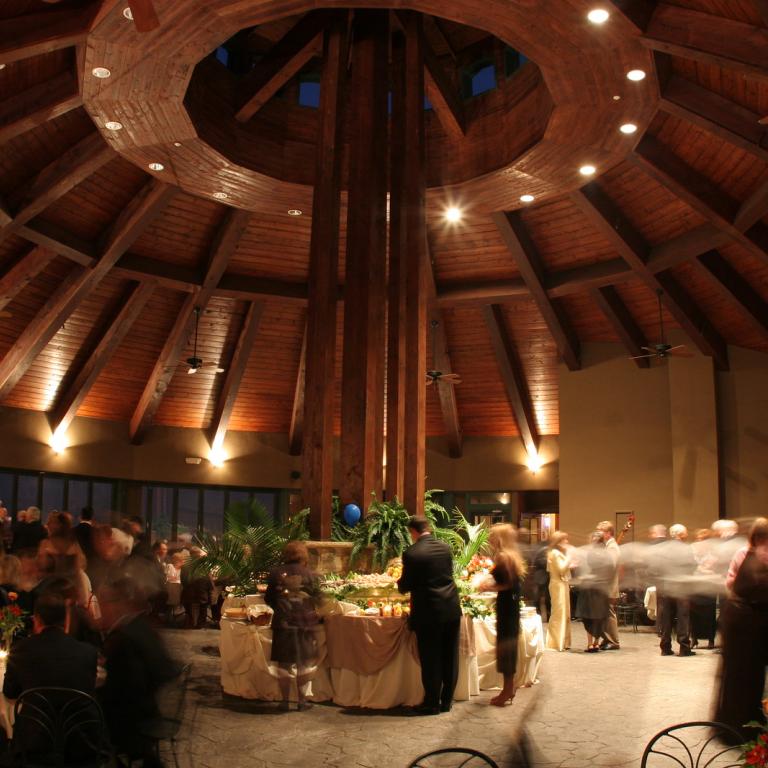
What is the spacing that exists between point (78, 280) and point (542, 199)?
7135 millimetres

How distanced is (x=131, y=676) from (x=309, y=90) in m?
10.5

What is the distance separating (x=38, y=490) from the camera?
17078mm

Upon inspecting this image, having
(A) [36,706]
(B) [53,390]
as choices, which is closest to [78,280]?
→ (B) [53,390]

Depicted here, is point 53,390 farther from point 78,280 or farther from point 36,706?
point 36,706

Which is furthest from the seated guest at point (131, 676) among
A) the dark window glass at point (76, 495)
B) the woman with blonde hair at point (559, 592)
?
the dark window glass at point (76, 495)

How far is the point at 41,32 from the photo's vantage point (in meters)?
7.84

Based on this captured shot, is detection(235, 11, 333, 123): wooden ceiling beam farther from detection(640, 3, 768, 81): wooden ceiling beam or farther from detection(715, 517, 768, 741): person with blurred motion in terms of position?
detection(715, 517, 768, 741): person with blurred motion

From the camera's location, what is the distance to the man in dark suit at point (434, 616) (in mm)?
6691

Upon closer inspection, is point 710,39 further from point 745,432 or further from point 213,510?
point 213,510

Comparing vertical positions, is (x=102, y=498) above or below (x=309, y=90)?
below

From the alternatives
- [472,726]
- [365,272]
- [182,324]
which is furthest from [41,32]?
[182,324]

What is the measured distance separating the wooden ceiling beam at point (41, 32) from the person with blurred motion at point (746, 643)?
23.3ft

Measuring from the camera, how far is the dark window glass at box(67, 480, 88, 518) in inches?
695

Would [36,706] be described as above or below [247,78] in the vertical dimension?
below
